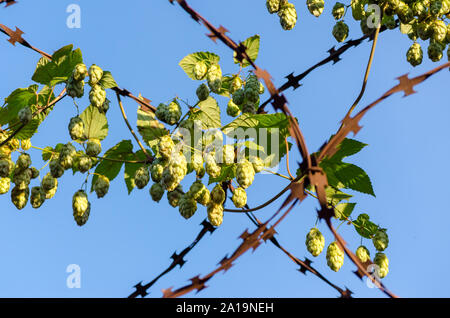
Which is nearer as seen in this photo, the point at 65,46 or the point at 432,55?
the point at 65,46

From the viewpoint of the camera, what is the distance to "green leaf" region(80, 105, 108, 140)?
7.52 feet

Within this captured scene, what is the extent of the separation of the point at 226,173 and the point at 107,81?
0.62 metres

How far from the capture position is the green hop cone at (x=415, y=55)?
2.35 m

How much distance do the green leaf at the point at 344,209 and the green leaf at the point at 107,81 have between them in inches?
44.1

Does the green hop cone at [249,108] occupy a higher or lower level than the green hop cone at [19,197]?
higher

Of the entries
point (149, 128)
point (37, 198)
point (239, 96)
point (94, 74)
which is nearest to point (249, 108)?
point (239, 96)

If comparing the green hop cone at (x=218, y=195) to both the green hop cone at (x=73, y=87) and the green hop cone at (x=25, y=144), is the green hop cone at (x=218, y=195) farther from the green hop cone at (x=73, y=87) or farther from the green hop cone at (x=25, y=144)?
the green hop cone at (x=25, y=144)

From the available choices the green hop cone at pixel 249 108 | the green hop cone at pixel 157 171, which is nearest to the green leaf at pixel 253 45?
the green hop cone at pixel 249 108

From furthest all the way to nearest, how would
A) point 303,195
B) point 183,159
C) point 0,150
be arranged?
point 0,150
point 183,159
point 303,195
